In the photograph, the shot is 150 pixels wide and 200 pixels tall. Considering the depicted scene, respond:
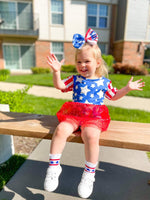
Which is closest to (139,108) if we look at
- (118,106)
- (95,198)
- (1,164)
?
(118,106)

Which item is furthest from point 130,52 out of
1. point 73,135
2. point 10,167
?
point 73,135

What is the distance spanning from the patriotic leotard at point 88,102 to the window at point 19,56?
46.2 feet

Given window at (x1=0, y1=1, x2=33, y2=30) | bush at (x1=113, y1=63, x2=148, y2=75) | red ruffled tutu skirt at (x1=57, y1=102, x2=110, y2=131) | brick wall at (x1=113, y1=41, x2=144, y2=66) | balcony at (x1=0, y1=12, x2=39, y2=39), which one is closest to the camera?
red ruffled tutu skirt at (x1=57, y1=102, x2=110, y2=131)

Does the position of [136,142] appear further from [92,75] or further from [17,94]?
[17,94]

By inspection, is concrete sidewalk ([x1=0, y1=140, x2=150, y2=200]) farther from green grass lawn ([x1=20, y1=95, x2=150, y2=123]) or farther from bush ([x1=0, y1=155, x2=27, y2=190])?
green grass lawn ([x1=20, y1=95, x2=150, y2=123])

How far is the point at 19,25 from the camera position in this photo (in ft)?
46.9

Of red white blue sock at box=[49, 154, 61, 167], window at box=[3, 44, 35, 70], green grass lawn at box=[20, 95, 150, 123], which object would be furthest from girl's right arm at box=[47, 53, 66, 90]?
window at box=[3, 44, 35, 70]

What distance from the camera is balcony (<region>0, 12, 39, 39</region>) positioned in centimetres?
1361

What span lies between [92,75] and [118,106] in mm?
3274

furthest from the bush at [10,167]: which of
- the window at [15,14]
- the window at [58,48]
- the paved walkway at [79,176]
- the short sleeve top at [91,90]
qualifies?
the window at [15,14]

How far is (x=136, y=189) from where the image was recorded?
2115mm

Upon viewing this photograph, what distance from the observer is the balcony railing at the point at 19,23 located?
13609mm

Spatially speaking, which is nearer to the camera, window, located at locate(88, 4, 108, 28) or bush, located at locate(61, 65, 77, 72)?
bush, located at locate(61, 65, 77, 72)

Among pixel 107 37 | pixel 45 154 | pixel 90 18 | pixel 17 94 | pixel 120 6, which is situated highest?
pixel 120 6
